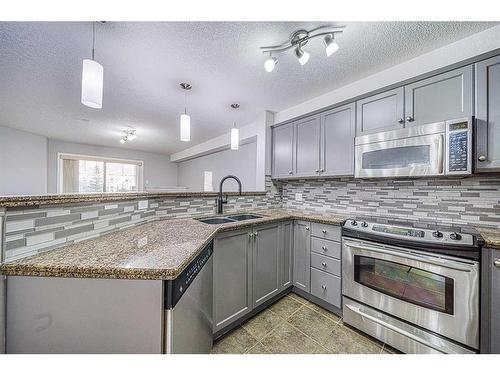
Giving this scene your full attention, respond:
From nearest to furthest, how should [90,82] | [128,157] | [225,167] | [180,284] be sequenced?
[180,284], [90,82], [225,167], [128,157]

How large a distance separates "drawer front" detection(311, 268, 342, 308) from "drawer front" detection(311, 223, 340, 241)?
0.35 m

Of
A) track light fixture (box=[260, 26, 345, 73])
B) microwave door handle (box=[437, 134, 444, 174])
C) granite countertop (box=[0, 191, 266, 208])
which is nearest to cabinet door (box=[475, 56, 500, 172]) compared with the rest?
microwave door handle (box=[437, 134, 444, 174])

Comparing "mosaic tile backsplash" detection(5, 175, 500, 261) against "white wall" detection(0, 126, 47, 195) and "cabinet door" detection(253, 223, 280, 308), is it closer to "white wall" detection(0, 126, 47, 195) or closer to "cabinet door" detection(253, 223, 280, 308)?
"cabinet door" detection(253, 223, 280, 308)

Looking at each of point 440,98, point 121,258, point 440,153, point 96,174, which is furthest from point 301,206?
point 96,174

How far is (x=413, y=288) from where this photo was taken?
4.49 feet

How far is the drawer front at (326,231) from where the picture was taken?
181cm

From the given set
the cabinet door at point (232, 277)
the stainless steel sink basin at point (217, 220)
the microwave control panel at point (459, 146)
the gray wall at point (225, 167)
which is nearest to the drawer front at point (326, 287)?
the cabinet door at point (232, 277)

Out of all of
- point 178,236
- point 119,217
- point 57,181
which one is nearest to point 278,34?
point 178,236

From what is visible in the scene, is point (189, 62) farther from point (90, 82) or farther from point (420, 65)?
point (420, 65)

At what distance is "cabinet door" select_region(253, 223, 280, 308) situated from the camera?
174 cm

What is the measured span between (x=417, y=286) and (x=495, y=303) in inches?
13.4

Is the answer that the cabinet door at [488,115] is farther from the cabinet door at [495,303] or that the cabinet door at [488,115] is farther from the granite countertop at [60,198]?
the granite countertop at [60,198]
